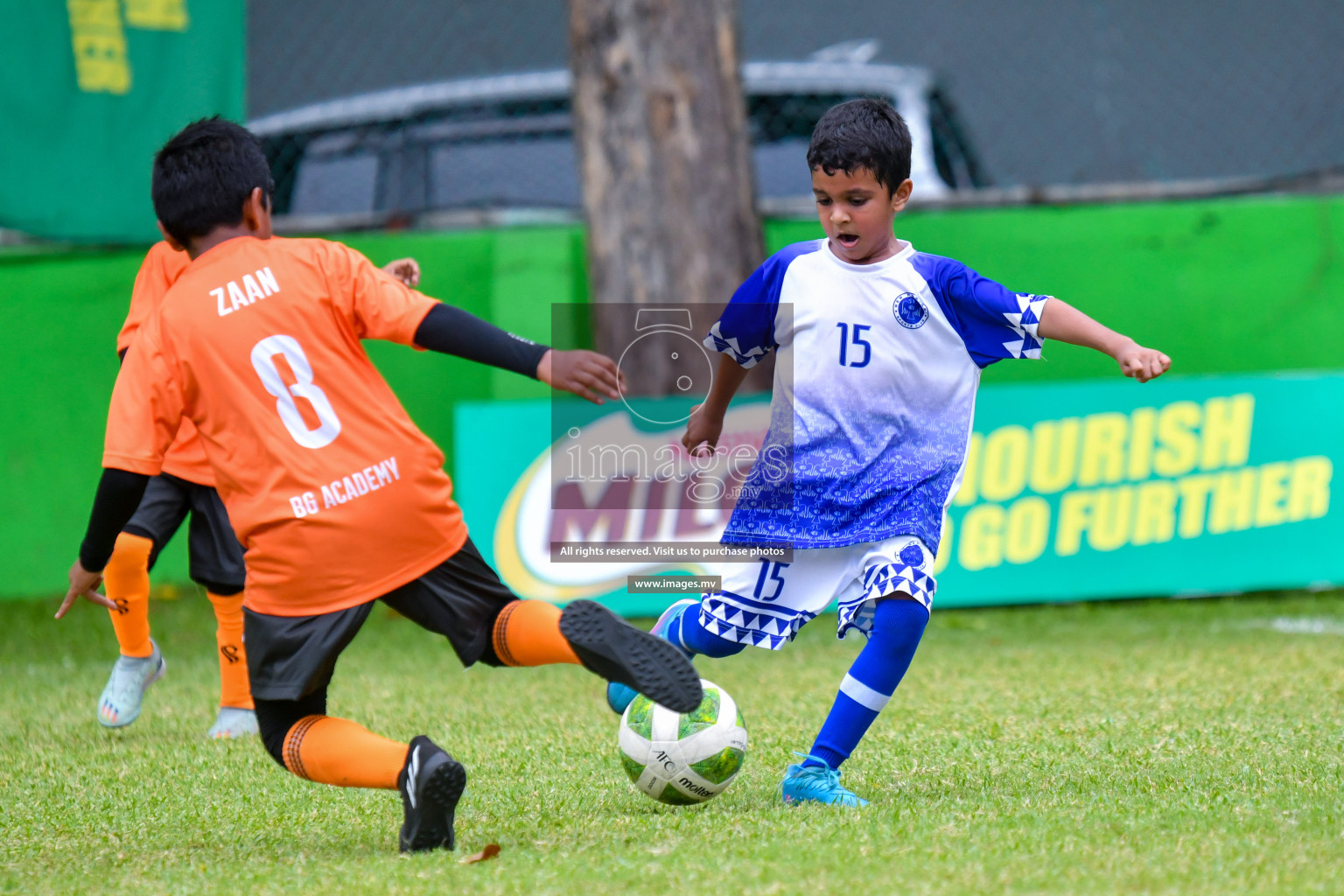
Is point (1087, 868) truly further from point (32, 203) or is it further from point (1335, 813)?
point (32, 203)

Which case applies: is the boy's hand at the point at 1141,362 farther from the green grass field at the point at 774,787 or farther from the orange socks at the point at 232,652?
the orange socks at the point at 232,652

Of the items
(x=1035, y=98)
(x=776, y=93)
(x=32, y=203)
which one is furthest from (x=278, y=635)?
(x=1035, y=98)

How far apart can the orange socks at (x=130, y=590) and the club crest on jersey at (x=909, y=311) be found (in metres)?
2.35

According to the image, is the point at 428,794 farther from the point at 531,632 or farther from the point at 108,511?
the point at 108,511

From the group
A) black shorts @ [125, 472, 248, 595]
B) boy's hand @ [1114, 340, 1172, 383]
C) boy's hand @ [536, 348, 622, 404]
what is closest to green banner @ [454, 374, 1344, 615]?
black shorts @ [125, 472, 248, 595]

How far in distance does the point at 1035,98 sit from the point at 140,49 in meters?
5.00

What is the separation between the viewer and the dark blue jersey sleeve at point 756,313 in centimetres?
339

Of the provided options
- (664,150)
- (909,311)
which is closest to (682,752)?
(909,311)

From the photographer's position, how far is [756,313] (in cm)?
341

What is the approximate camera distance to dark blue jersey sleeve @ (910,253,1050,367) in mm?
3162

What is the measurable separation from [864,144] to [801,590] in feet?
3.31

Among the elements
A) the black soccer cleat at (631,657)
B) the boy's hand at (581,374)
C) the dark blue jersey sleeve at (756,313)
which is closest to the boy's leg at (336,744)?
the black soccer cleat at (631,657)

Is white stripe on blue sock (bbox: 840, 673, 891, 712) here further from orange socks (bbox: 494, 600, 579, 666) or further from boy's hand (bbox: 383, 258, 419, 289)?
boy's hand (bbox: 383, 258, 419, 289)

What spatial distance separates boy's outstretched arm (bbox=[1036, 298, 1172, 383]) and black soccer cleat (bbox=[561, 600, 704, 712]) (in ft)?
3.37
